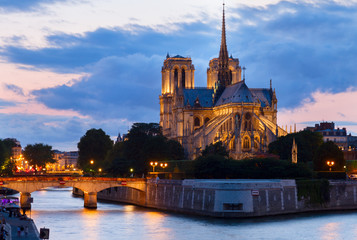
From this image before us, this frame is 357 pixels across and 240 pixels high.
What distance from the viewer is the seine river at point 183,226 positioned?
5594cm

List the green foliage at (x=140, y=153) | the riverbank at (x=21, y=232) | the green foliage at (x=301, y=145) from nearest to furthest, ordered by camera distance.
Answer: the riverbank at (x=21, y=232)
the green foliage at (x=301, y=145)
the green foliage at (x=140, y=153)

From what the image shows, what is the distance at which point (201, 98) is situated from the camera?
457 feet

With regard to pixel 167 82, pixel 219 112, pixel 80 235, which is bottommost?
pixel 80 235

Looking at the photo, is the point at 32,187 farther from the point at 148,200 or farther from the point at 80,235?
the point at 80,235

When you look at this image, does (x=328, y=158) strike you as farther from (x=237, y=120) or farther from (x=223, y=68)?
(x=223, y=68)

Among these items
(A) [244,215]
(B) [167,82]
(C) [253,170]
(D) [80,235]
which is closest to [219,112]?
(B) [167,82]

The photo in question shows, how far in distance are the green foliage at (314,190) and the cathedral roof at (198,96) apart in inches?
2512

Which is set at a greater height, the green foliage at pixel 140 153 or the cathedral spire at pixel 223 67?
the cathedral spire at pixel 223 67

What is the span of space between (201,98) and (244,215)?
74835 millimetres

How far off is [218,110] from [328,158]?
158 ft

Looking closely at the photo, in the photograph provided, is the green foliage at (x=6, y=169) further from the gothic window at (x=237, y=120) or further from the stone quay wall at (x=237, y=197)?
the stone quay wall at (x=237, y=197)

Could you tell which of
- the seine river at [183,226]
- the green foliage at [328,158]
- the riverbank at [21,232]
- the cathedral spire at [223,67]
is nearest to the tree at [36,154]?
the cathedral spire at [223,67]

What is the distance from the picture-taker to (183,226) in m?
61.3

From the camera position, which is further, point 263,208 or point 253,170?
point 253,170
